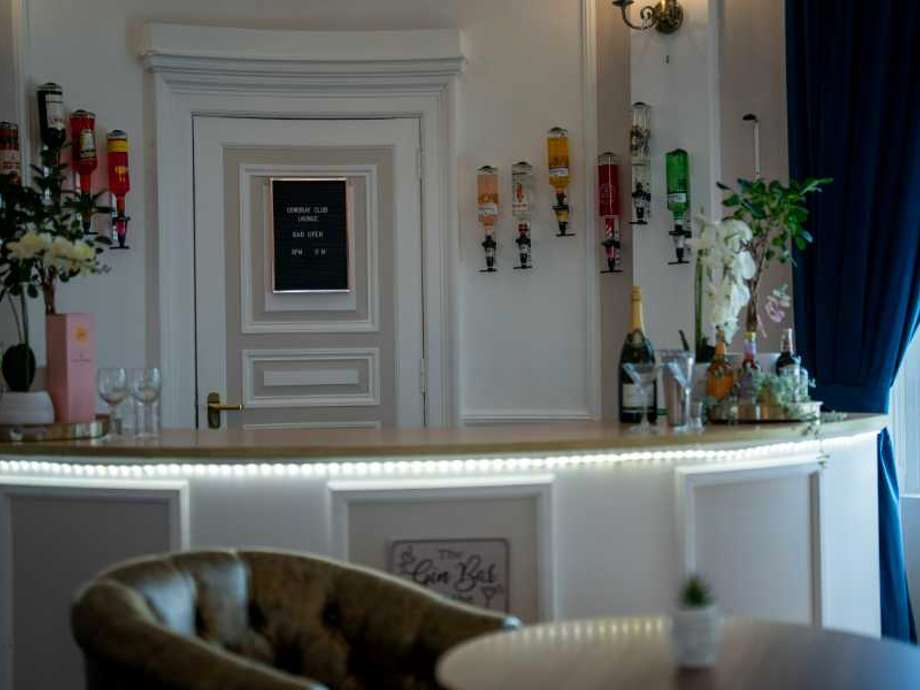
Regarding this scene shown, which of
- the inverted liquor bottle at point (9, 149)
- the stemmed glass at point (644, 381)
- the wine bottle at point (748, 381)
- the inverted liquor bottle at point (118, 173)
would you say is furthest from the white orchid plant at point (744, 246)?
the inverted liquor bottle at point (9, 149)

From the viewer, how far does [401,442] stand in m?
3.22

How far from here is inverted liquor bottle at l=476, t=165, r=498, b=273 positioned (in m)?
5.36

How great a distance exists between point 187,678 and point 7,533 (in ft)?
5.11

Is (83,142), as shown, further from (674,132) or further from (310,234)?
(674,132)

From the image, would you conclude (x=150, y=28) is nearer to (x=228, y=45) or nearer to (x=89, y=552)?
(x=228, y=45)

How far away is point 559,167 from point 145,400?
2.42 metres

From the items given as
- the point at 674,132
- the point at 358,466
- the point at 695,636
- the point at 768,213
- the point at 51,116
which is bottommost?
the point at 695,636

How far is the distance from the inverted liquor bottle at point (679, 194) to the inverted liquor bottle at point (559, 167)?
47 cm

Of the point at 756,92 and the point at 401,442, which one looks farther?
the point at 756,92

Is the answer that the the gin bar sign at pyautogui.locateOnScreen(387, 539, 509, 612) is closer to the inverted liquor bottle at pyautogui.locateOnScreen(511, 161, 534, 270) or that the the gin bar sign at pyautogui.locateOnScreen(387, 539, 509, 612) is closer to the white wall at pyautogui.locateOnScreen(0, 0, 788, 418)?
the white wall at pyautogui.locateOnScreen(0, 0, 788, 418)

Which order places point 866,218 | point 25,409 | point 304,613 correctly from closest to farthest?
1. point 304,613
2. point 25,409
3. point 866,218

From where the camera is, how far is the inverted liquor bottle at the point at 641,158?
5.12 metres

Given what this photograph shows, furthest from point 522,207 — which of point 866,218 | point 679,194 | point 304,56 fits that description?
point 866,218

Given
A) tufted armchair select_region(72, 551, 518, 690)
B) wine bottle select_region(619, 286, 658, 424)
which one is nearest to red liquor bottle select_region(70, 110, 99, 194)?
wine bottle select_region(619, 286, 658, 424)
